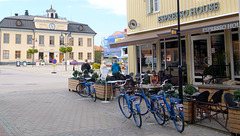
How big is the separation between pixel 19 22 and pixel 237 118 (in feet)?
193

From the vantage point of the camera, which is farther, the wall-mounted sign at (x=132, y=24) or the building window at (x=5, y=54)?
the building window at (x=5, y=54)

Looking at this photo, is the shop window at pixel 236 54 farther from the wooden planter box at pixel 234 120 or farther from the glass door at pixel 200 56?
the wooden planter box at pixel 234 120

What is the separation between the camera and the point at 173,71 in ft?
39.1

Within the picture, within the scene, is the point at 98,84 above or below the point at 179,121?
above

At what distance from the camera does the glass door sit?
10531 millimetres

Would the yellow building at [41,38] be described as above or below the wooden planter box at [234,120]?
above

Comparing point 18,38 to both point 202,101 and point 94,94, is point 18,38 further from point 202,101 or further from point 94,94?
point 202,101

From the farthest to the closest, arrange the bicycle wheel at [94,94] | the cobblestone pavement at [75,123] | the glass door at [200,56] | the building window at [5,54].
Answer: the building window at [5,54], the glass door at [200,56], the bicycle wheel at [94,94], the cobblestone pavement at [75,123]

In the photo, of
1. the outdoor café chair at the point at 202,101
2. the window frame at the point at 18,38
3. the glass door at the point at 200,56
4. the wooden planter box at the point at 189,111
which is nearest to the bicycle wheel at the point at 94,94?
the wooden planter box at the point at 189,111

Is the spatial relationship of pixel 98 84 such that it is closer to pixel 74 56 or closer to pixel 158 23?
pixel 158 23

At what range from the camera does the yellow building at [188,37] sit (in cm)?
937

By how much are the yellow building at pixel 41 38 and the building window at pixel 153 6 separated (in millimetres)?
40727

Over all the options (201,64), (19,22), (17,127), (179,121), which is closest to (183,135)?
(179,121)

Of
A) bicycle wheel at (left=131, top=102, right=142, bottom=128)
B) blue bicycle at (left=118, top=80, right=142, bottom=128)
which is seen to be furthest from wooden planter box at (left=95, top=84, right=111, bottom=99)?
bicycle wheel at (left=131, top=102, right=142, bottom=128)
